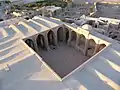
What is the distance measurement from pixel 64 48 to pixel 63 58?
2746mm

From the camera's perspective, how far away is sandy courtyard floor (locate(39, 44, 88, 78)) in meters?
19.6

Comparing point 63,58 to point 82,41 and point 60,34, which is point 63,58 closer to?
point 82,41

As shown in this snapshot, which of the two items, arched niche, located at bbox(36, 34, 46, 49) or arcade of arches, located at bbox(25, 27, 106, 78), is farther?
arched niche, located at bbox(36, 34, 46, 49)

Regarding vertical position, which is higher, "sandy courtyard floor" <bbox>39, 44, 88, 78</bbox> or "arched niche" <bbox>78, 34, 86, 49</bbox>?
"arched niche" <bbox>78, 34, 86, 49</bbox>

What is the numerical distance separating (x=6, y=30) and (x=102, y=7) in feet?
93.0

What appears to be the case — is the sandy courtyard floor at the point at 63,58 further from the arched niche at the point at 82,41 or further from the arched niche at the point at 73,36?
the arched niche at the point at 73,36

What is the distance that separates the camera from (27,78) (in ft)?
47.0

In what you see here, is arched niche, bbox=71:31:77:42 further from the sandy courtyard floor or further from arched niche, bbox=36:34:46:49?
arched niche, bbox=36:34:46:49

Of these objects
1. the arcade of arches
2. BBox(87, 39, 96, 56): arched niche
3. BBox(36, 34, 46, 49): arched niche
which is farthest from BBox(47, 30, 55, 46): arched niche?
BBox(87, 39, 96, 56): arched niche

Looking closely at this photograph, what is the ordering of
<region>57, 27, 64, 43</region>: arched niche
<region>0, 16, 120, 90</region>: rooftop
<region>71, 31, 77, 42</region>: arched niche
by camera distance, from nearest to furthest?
<region>0, 16, 120, 90</region>: rooftop
<region>71, 31, 77, 42</region>: arched niche
<region>57, 27, 64, 43</region>: arched niche

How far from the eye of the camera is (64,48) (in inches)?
943

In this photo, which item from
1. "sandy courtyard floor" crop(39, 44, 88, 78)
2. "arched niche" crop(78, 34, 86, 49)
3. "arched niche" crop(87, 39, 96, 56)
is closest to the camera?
"sandy courtyard floor" crop(39, 44, 88, 78)

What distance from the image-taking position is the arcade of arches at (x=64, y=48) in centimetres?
2036

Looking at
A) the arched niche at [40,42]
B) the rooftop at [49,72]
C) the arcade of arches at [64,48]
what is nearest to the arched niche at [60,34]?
the arcade of arches at [64,48]
